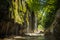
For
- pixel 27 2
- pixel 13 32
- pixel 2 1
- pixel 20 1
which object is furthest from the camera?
pixel 27 2

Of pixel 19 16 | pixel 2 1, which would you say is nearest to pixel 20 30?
pixel 19 16

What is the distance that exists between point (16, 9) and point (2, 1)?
4273mm

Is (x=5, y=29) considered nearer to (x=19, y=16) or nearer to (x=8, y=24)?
(x=8, y=24)

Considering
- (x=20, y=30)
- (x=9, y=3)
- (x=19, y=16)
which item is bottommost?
(x=20, y=30)

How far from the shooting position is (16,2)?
34.0 metres

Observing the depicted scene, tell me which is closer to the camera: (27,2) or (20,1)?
(20,1)

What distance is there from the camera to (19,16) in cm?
3462

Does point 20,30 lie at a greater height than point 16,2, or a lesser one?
lesser

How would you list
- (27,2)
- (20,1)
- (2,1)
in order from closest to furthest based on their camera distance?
(2,1) < (20,1) < (27,2)

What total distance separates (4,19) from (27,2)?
12.2 meters

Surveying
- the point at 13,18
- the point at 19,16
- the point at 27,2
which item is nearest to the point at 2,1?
the point at 13,18

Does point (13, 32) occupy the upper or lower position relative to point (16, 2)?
lower

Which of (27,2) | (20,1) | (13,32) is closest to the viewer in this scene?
(13,32)

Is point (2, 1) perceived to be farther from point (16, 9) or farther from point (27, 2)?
point (27, 2)
